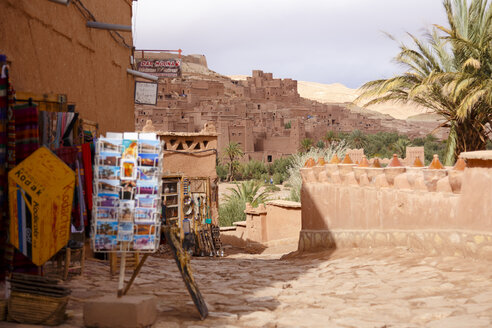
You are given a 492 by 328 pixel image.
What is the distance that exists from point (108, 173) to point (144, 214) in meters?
0.41

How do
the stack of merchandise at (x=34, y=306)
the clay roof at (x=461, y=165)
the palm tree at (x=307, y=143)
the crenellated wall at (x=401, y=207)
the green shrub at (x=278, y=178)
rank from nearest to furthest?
the stack of merchandise at (x=34, y=306) → the crenellated wall at (x=401, y=207) → the clay roof at (x=461, y=165) → the green shrub at (x=278, y=178) → the palm tree at (x=307, y=143)

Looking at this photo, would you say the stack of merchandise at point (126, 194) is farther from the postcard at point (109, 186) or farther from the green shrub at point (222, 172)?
the green shrub at point (222, 172)

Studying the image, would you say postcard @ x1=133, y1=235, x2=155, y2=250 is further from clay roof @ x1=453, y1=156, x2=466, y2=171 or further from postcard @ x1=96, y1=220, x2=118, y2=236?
clay roof @ x1=453, y1=156, x2=466, y2=171

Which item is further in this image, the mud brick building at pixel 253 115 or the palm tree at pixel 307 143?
the mud brick building at pixel 253 115

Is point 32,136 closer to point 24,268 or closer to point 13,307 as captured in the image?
point 24,268

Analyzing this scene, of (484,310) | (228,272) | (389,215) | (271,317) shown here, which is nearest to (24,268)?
(271,317)

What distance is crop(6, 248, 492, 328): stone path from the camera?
4.23 m

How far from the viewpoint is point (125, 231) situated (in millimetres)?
3855

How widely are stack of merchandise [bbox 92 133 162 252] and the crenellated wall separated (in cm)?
414

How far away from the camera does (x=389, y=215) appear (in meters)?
7.66

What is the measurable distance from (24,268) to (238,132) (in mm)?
55084

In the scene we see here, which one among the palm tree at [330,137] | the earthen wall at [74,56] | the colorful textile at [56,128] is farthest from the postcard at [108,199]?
the palm tree at [330,137]

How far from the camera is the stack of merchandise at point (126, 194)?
384 centimetres

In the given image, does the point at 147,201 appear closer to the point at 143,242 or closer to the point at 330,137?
the point at 143,242
